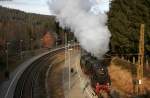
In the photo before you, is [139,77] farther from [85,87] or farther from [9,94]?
[9,94]

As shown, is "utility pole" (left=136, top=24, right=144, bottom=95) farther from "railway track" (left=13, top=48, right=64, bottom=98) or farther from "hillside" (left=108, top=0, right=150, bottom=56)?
"railway track" (left=13, top=48, right=64, bottom=98)

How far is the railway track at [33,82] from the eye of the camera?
6401 cm

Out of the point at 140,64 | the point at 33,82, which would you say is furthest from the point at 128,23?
the point at 140,64

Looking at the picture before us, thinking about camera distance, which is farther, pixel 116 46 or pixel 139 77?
pixel 116 46

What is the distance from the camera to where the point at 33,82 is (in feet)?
247

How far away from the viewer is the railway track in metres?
64.0

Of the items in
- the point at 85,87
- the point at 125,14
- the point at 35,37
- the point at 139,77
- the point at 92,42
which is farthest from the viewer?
the point at 35,37

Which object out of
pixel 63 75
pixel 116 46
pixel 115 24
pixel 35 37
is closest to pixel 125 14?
pixel 115 24

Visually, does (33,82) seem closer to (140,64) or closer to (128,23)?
(128,23)

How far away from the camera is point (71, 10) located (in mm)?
50094

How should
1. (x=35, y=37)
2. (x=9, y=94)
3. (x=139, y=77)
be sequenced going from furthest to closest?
1. (x=35, y=37)
2. (x=9, y=94)
3. (x=139, y=77)

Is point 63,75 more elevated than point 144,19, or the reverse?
point 144,19

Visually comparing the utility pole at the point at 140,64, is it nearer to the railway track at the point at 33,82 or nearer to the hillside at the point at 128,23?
the hillside at the point at 128,23

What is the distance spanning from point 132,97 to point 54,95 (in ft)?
51.5
